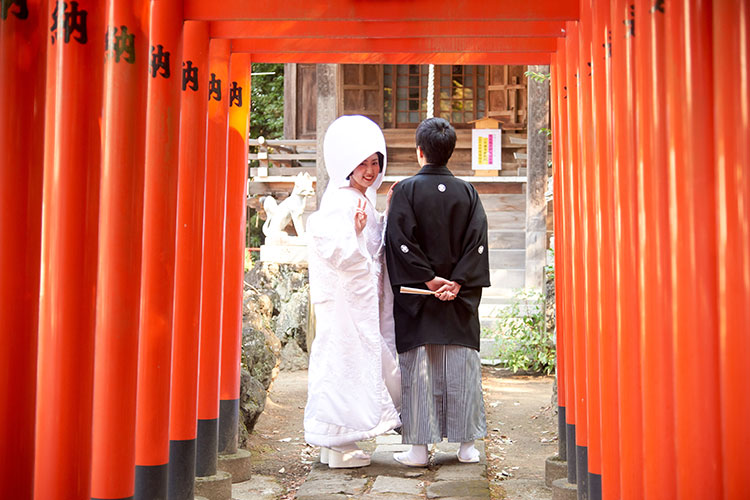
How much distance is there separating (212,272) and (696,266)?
3.09 metres

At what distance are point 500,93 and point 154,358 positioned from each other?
14.0 m

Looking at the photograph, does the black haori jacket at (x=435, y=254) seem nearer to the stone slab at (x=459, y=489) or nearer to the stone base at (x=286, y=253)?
the stone slab at (x=459, y=489)

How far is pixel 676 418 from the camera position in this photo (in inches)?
91.9

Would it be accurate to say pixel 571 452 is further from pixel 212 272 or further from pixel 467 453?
pixel 212 272

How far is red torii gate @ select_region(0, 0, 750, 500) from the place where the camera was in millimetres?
2271

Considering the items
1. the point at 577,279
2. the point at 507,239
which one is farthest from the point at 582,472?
the point at 507,239

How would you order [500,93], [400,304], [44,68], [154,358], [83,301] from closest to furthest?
[44,68] < [83,301] < [154,358] < [400,304] < [500,93]

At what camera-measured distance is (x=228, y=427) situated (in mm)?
5211

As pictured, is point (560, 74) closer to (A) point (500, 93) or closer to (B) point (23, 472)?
(B) point (23, 472)

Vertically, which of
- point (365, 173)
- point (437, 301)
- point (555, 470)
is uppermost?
point (365, 173)

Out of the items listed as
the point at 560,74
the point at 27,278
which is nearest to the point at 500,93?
the point at 560,74

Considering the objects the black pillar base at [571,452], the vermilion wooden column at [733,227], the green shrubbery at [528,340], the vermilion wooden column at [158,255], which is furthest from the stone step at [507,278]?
the vermilion wooden column at [733,227]

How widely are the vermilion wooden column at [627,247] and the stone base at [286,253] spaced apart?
878cm

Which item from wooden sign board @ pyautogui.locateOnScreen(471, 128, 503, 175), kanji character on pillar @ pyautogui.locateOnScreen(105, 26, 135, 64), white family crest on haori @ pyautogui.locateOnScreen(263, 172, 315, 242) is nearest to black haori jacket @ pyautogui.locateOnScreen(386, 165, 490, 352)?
kanji character on pillar @ pyautogui.locateOnScreen(105, 26, 135, 64)
